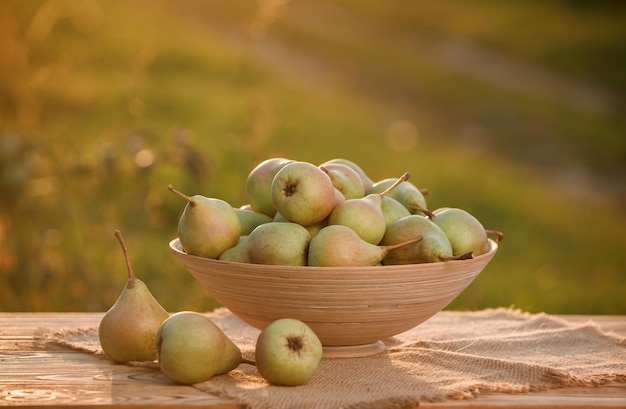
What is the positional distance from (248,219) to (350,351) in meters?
0.40

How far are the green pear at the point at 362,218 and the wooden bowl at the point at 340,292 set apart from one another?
5.4 inches

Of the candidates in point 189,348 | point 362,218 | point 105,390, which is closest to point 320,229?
point 362,218

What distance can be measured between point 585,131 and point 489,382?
8.54m

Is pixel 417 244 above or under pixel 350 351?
above

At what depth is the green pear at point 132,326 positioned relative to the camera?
1.89m

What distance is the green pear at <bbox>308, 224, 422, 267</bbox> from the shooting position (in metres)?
1.81

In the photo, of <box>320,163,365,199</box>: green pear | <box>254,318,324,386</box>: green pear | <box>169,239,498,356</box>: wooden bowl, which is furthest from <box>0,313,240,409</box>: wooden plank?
<box>320,163,365,199</box>: green pear

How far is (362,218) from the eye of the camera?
190 centimetres

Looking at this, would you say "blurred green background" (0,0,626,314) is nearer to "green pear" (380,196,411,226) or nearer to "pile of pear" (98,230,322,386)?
"green pear" (380,196,411,226)

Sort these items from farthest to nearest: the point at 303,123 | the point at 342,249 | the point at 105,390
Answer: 1. the point at 303,123
2. the point at 342,249
3. the point at 105,390

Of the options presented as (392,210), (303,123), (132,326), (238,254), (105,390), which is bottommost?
(105,390)

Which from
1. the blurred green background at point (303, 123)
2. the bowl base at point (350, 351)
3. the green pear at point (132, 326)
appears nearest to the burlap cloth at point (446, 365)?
the bowl base at point (350, 351)

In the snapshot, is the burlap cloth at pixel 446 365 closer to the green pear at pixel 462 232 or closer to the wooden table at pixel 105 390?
the wooden table at pixel 105 390

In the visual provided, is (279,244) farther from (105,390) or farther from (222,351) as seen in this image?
(105,390)
